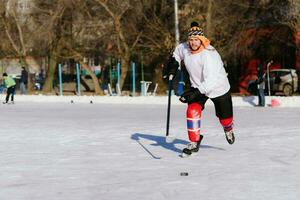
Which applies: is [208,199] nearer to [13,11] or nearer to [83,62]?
[83,62]

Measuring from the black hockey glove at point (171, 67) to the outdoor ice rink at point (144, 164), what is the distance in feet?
3.61

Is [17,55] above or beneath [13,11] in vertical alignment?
beneath

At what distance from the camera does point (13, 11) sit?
38.8 metres

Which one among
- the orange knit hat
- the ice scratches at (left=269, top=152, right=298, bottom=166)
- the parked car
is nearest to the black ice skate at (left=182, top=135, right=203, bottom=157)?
the ice scratches at (left=269, top=152, right=298, bottom=166)

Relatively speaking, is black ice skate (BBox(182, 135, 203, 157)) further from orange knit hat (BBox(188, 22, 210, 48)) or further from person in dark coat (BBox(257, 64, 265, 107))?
person in dark coat (BBox(257, 64, 265, 107))

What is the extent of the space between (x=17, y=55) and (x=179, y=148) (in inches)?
1258

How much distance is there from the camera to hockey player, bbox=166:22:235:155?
845 cm

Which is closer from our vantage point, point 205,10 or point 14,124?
point 14,124

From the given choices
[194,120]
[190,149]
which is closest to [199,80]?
[194,120]

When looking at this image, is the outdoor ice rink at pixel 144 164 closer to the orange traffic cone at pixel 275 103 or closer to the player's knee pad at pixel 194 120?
the player's knee pad at pixel 194 120

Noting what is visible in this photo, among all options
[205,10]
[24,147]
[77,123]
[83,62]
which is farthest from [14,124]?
[83,62]

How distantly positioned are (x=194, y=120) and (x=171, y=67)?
89cm

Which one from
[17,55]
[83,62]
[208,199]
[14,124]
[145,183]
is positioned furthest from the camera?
[17,55]

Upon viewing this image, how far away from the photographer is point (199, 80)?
858 cm
